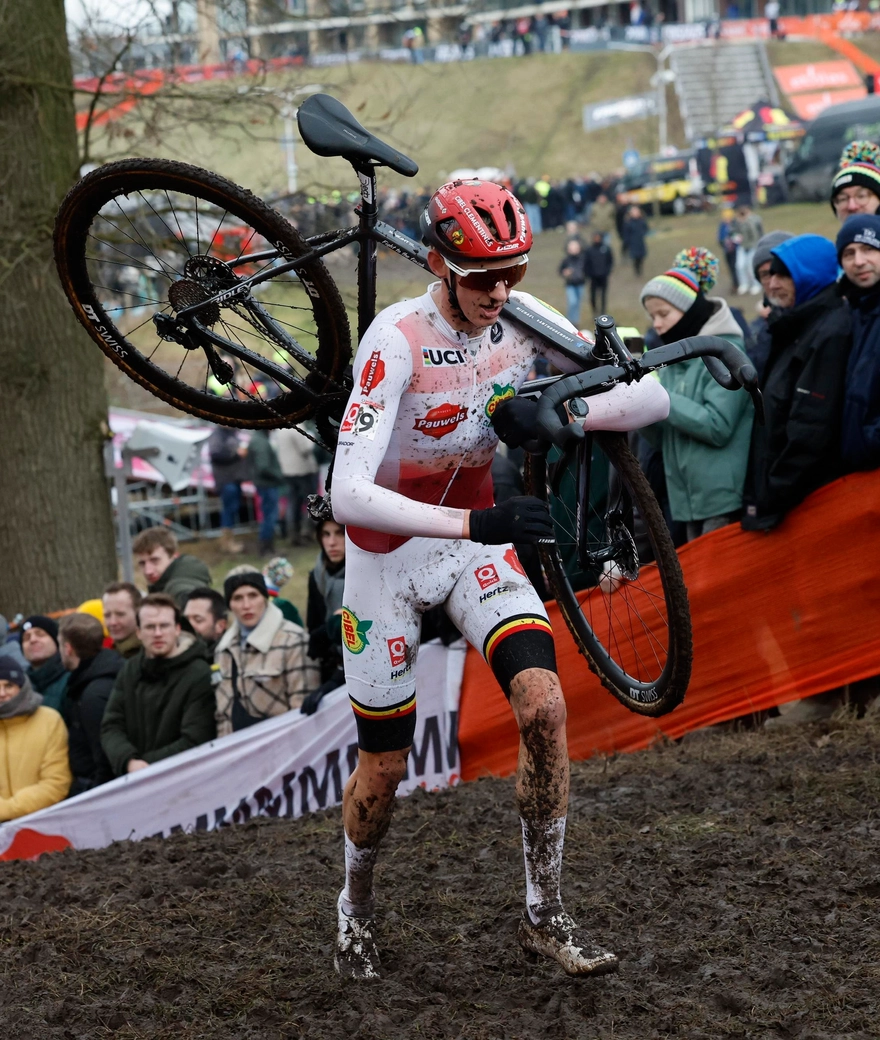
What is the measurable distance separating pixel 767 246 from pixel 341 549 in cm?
307

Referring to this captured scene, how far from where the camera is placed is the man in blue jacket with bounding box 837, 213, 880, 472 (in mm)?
6527

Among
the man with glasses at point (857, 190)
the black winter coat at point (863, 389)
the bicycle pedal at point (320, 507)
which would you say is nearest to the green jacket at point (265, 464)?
the man with glasses at point (857, 190)

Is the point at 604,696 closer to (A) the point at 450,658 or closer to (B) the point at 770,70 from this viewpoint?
(A) the point at 450,658

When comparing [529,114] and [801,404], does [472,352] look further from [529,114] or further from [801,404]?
[529,114]

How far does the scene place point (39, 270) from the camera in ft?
36.4

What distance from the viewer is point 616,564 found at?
5105mm

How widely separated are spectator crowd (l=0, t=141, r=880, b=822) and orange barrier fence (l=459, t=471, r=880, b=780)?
159mm

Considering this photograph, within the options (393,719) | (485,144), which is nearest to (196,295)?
(393,719)

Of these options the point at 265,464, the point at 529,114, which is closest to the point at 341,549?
the point at 265,464

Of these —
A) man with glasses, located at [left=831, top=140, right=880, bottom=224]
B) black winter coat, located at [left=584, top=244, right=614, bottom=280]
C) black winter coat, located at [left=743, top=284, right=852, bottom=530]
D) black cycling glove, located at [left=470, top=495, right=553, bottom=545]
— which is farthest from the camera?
black winter coat, located at [left=584, top=244, right=614, bottom=280]

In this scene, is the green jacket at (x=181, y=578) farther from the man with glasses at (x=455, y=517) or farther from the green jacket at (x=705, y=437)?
the man with glasses at (x=455, y=517)

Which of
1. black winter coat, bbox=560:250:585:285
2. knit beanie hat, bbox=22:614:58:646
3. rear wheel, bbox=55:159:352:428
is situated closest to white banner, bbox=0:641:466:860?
knit beanie hat, bbox=22:614:58:646

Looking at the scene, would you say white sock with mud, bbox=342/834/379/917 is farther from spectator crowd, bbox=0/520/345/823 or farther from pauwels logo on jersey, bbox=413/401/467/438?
spectator crowd, bbox=0/520/345/823

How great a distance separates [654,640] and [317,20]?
8.51 m
